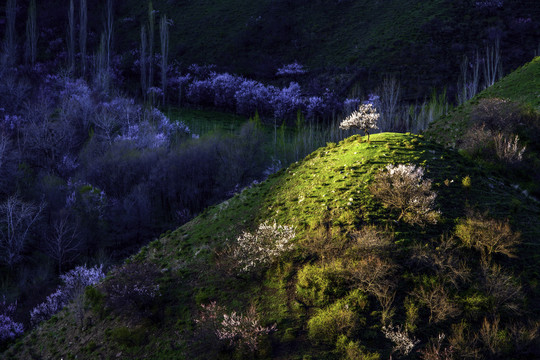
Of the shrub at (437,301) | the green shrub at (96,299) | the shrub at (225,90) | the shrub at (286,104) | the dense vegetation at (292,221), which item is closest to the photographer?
the shrub at (437,301)

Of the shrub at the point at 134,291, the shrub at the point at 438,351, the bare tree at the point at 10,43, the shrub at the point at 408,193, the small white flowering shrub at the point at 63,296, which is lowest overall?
the small white flowering shrub at the point at 63,296

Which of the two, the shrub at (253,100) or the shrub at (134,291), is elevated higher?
the shrub at (253,100)

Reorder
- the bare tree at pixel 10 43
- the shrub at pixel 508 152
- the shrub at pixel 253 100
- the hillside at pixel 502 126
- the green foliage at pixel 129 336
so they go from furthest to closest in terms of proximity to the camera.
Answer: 1. the shrub at pixel 253 100
2. the bare tree at pixel 10 43
3. the hillside at pixel 502 126
4. the shrub at pixel 508 152
5. the green foliage at pixel 129 336

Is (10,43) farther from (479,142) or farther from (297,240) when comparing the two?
(479,142)

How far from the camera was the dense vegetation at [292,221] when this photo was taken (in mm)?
9824

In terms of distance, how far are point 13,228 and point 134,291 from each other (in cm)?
1621

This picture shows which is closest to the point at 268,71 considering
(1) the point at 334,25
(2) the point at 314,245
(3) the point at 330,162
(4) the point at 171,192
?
(1) the point at 334,25

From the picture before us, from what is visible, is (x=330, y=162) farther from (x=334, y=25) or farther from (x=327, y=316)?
(x=334, y=25)

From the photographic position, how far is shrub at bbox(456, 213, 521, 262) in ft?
36.6

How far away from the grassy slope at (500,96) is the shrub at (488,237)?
12.8 meters

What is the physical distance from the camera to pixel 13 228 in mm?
24031

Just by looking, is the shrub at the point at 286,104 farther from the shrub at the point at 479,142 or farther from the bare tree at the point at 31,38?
the bare tree at the point at 31,38

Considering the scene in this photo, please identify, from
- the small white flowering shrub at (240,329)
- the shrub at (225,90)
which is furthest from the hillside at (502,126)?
the shrub at (225,90)

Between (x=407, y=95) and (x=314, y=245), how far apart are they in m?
44.6
